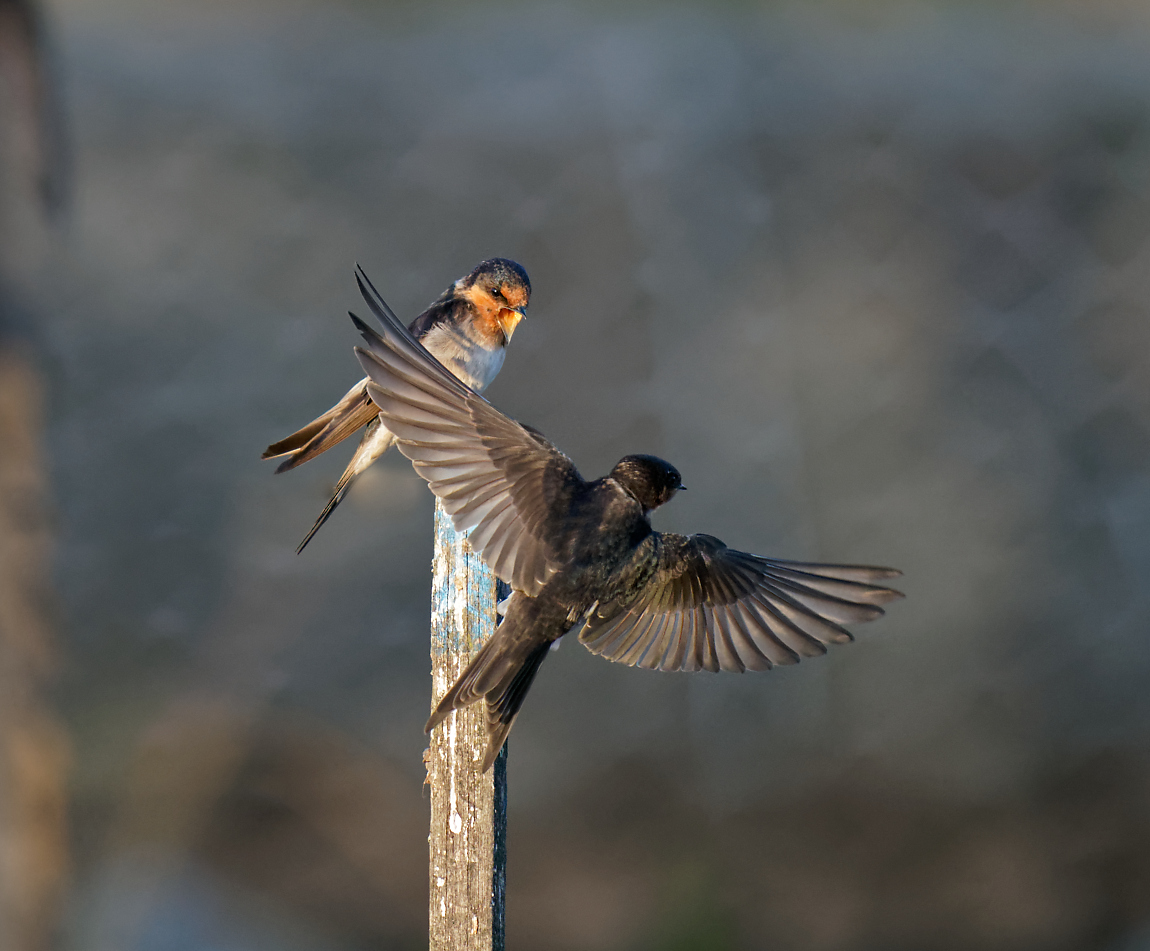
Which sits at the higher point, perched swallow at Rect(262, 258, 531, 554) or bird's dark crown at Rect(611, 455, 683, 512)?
perched swallow at Rect(262, 258, 531, 554)

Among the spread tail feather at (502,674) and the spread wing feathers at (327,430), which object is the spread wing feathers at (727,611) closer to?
the spread tail feather at (502,674)

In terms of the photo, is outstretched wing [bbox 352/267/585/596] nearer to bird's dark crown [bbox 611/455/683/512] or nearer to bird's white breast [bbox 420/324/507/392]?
bird's dark crown [bbox 611/455/683/512]

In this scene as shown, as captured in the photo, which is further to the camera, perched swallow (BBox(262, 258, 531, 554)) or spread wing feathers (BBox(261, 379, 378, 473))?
perched swallow (BBox(262, 258, 531, 554))

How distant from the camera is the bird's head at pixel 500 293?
1.77 m

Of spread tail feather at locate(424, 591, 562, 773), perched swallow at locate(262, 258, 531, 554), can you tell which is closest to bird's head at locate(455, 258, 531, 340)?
perched swallow at locate(262, 258, 531, 554)

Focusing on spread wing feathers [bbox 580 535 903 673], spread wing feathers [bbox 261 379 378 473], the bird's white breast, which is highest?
the bird's white breast

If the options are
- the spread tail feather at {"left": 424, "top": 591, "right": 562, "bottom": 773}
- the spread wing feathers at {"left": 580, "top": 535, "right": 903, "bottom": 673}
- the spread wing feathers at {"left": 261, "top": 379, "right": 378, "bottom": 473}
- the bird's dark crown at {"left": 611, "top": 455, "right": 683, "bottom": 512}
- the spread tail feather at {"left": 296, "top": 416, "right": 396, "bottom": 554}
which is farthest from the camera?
the spread tail feather at {"left": 296, "top": 416, "right": 396, "bottom": 554}

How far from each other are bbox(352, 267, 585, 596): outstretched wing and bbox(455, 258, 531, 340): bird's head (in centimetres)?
60

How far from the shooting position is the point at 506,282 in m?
1.76

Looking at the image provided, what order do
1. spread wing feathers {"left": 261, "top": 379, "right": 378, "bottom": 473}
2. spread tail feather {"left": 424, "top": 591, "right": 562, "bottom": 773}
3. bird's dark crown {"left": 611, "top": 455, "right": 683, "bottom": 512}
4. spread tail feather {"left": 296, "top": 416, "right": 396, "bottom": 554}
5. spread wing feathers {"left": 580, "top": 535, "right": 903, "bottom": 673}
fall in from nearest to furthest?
1. spread tail feather {"left": 424, "top": 591, "right": 562, "bottom": 773}
2. bird's dark crown {"left": 611, "top": 455, "right": 683, "bottom": 512}
3. spread wing feathers {"left": 580, "top": 535, "right": 903, "bottom": 673}
4. spread wing feathers {"left": 261, "top": 379, "right": 378, "bottom": 473}
5. spread tail feather {"left": 296, "top": 416, "right": 396, "bottom": 554}

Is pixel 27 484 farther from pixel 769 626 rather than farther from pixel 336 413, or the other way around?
pixel 769 626

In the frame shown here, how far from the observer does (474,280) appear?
1817mm

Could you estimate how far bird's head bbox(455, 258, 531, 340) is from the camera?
177 centimetres

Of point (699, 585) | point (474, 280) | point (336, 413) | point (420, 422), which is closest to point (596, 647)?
point (699, 585)
